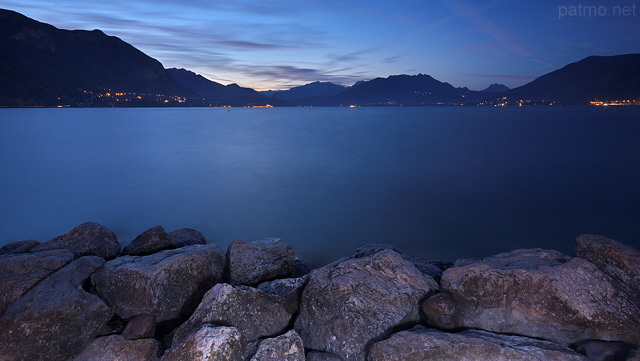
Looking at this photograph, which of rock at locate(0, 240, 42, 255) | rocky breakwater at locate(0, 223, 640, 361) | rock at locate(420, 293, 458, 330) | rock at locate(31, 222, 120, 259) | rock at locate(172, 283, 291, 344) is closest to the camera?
rocky breakwater at locate(0, 223, 640, 361)

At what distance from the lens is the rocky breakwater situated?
13.1ft

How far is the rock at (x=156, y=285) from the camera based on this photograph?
16.4 ft

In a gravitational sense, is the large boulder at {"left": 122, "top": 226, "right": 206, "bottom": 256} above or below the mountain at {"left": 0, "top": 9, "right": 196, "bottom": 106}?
below

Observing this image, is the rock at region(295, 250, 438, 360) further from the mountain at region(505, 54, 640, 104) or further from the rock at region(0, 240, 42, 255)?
the mountain at region(505, 54, 640, 104)

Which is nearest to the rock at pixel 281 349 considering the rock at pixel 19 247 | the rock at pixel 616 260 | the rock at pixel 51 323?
the rock at pixel 51 323

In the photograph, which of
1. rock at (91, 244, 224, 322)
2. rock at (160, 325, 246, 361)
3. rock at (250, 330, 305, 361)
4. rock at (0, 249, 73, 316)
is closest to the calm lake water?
rock at (91, 244, 224, 322)

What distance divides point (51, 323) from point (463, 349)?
488 cm

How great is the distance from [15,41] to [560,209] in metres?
229

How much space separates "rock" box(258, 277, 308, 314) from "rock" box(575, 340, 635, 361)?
3529 mm

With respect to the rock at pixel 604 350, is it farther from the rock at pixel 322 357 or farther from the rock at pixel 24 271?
the rock at pixel 24 271

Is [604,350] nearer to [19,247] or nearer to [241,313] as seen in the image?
[241,313]

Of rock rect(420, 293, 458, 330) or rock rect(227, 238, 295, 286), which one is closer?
rock rect(420, 293, 458, 330)

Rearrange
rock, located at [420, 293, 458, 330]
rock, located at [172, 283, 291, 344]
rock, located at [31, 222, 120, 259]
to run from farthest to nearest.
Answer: rock, located at [31, 222, 120, 259], rock, located at [420, 293, 458, 330], rock, located at [172, 283, 291, 344]

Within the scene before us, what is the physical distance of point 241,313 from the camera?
4551 mm
